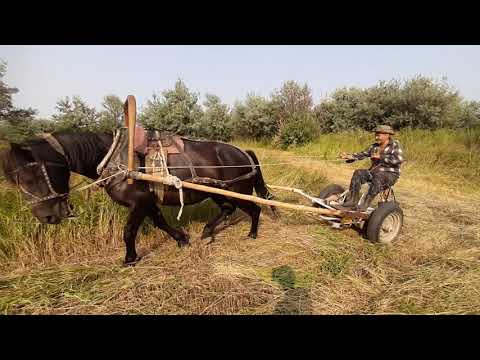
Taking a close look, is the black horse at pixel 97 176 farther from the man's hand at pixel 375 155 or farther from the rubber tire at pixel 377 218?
the man's hand at pixel 375 155

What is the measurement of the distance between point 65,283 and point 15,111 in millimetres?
7868

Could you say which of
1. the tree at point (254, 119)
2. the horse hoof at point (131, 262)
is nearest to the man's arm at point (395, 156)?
the horse hoof at point (131, 262)

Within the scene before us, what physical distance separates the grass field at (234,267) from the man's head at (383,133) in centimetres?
159

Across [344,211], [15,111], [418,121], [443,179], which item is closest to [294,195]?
[344,211]

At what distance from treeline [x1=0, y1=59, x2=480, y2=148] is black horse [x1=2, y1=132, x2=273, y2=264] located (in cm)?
622

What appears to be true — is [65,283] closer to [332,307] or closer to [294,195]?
[332,307]

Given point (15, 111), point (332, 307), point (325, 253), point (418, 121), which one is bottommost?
point (332, 307)

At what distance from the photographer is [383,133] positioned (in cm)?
417

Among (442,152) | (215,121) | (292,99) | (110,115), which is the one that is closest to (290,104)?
(292,99)

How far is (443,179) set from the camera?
29.0 feet

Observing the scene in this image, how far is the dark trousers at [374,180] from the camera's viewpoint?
159 inches

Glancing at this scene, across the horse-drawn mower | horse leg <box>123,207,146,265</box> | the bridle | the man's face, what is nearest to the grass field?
horse leg <box>123,207,146,265</box>

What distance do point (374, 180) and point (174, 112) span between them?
14.9 metres

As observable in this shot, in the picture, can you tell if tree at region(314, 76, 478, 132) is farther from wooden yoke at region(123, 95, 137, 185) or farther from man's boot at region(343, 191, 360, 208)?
wooden yoke at region(123, 95, 137, 185)
